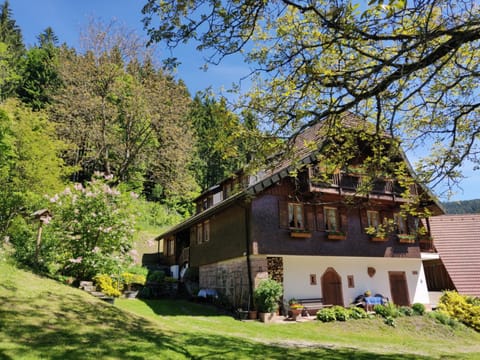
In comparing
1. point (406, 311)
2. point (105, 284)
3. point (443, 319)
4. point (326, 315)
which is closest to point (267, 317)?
point (326, 315)

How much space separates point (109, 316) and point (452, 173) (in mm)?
8412

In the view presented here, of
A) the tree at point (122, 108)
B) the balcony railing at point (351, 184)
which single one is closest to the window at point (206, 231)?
the tree at point (122, 108)

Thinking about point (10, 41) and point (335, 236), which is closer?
point (335, 236)

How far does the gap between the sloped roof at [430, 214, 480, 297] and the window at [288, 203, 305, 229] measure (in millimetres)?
10302

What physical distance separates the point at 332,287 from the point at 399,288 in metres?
4.85

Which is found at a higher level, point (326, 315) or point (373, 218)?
point (373, 218)

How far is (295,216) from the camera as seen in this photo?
17.3 meters

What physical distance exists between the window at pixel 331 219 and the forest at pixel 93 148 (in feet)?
22.8

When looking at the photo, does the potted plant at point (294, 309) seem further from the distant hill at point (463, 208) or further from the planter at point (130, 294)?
the distant hill at point (463, 208)

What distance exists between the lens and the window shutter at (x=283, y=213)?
656 inches

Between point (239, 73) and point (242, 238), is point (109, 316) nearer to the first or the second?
point (239, 73)

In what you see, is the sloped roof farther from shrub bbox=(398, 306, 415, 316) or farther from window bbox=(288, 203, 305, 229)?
window bbox=(288, 203, 305, 229)

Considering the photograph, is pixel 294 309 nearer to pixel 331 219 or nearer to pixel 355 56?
pixel 331 219

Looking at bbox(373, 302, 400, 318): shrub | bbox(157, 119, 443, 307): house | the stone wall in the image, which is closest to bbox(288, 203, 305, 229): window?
bbox(157, 119, 443, 307): house
